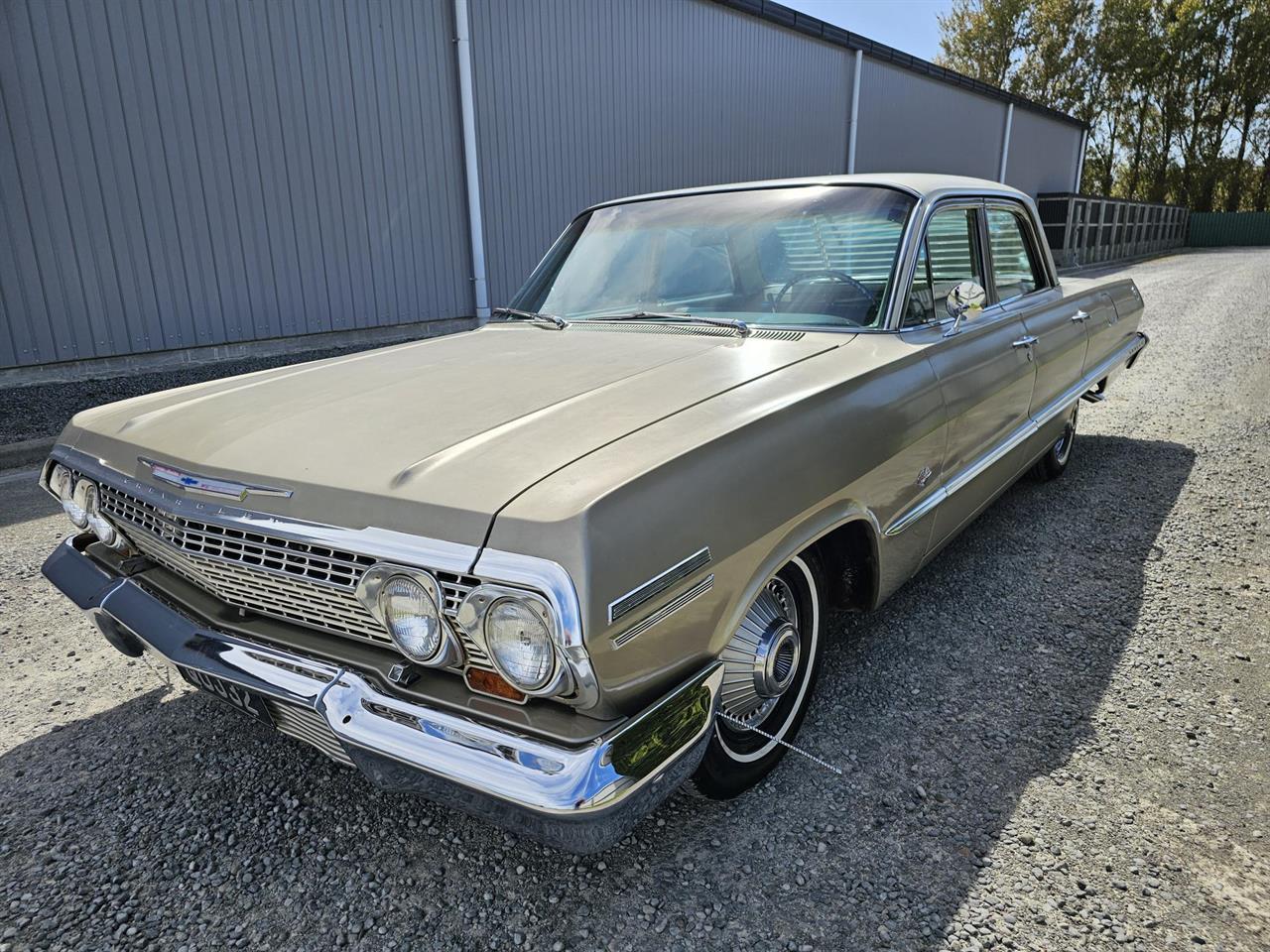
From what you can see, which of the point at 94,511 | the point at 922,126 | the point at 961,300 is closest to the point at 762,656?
the point at 961,300

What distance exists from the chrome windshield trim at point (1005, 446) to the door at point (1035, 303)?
0.05 meters

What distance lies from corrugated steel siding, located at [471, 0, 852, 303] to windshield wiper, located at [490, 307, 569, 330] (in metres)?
6.81

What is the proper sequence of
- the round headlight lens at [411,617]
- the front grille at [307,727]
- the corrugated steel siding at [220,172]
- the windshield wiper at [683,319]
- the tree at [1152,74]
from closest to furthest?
the round headlight lens at [411,617], the front grille at [307,727], the windshield wiper at [683,319], the corrugated steel siding at [220,172], the tree at [1152,74]

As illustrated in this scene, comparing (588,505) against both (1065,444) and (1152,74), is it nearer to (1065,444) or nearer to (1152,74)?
(1065,444)

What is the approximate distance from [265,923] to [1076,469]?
4.83 meters

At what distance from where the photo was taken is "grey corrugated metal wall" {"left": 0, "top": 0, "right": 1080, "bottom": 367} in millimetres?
6629

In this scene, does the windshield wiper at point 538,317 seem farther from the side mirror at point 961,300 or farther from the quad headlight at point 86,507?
the quad headlight at point 86,507

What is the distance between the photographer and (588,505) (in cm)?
153

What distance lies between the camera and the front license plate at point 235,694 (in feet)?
6.06

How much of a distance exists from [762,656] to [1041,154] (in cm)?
2985

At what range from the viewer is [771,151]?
14.2m

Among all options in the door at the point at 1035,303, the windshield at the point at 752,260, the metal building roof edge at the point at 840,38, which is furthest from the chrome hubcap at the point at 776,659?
the metal building roof edge at the point at 840,38

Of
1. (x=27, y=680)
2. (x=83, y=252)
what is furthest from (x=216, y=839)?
(x=83, y=252)

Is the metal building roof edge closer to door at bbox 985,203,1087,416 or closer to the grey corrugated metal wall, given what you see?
the grey corrugated metal wall
